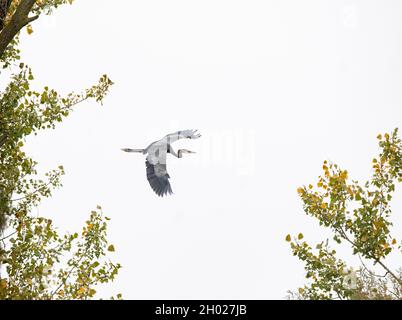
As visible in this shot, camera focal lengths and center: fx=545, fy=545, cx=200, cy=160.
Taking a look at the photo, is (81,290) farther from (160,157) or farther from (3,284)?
(160,157)

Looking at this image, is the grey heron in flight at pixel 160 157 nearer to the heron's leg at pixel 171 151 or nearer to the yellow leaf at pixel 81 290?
the heron's leg at pixel 171 151

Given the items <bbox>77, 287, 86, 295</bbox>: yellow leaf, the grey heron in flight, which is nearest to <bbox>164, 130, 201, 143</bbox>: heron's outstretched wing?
the grey heron in flight

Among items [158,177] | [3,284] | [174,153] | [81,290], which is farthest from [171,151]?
[3,284]

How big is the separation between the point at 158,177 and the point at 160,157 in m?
0.89

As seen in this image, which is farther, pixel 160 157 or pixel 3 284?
pixel 160 157

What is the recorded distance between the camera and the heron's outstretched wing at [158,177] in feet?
52.8

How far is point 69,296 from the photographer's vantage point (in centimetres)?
1029

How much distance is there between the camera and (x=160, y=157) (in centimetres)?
1580

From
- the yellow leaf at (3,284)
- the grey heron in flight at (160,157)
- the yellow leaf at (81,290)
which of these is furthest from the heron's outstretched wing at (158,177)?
the yellow leaf at (3,284)
